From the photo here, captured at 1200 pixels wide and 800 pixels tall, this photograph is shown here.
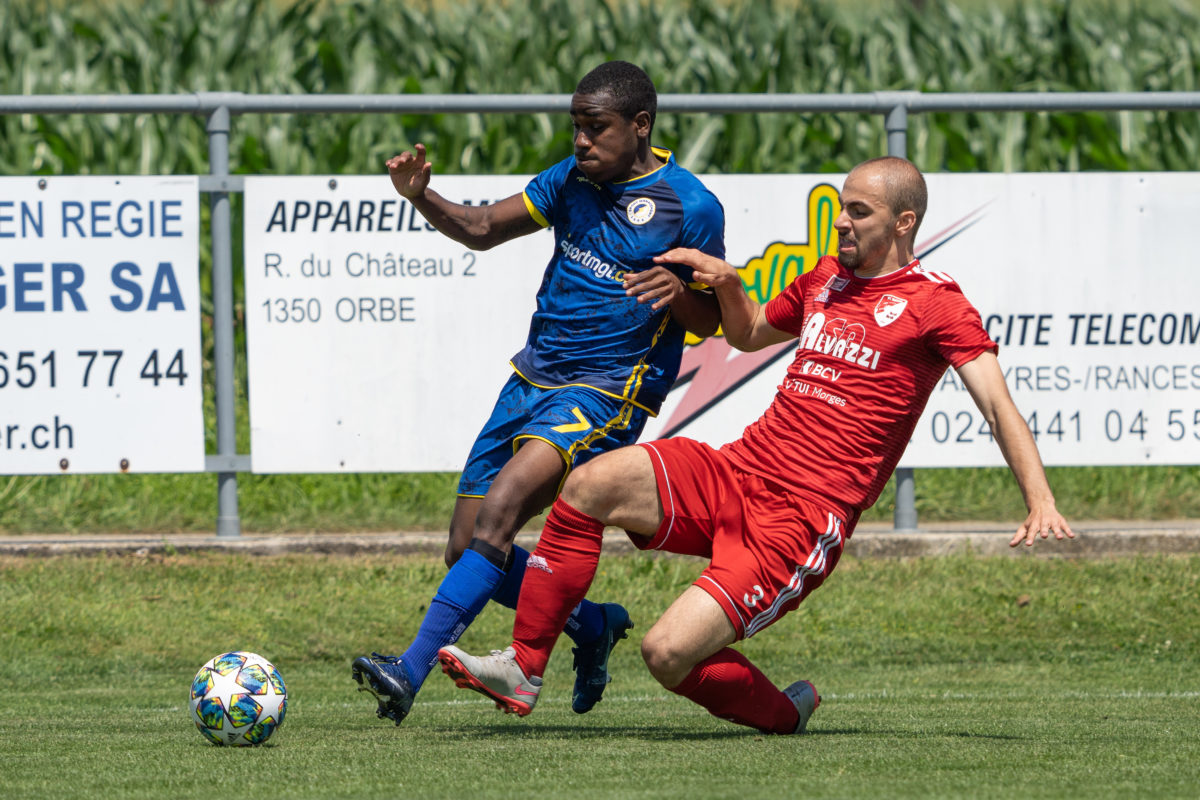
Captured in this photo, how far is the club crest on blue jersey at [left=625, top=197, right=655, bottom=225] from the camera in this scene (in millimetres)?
5855

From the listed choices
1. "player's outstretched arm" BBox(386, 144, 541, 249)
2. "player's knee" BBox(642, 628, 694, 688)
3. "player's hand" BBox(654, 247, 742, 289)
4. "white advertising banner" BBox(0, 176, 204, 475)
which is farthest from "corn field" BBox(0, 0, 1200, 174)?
"player's knee" BBox(642, 628, 694, 688)

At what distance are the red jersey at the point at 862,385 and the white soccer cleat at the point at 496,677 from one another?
1008mm

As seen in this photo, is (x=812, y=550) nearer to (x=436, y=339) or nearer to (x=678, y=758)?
(x=678, y=758)

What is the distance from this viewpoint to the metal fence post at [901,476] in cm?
912

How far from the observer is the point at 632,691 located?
739 centimetres

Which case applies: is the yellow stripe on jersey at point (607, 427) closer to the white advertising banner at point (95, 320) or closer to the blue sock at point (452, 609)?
the blue sock at point (452, 609)

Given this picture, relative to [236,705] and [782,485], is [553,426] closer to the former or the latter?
[782,485]

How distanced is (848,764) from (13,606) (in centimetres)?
509

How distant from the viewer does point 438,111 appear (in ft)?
29.7

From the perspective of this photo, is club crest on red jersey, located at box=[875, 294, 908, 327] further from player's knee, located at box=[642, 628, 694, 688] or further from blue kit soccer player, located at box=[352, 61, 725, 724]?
player's knee, located at box=[642, 628, 694, 688]

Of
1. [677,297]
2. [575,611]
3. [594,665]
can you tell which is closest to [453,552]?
[575,611]

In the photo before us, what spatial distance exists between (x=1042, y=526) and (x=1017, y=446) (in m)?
0.31

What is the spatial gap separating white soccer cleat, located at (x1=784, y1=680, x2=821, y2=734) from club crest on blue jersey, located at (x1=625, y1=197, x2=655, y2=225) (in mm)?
1706

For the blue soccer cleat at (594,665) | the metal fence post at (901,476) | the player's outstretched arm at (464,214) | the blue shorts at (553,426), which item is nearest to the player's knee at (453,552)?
the blue shorts at (553,426)
